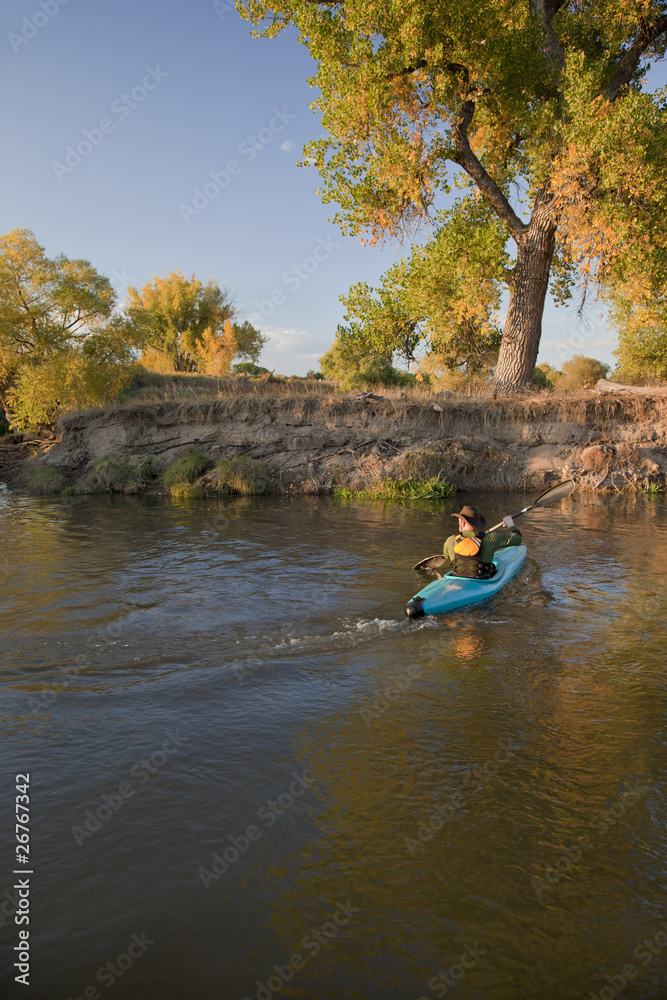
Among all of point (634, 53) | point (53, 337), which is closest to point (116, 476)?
point (53, 337)

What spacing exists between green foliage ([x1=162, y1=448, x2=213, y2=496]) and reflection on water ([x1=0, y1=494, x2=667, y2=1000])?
31.2ft

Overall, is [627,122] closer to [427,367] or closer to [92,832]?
[427,367]

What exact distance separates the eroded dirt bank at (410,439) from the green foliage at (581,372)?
13.5 m

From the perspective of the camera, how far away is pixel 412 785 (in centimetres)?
387

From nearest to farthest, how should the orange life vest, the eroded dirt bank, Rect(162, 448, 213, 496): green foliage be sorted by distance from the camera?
the orange life vest, Rect(162, 448, 213, 496): green foliage, the eroded dirt bank

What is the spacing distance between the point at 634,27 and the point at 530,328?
8.42 m

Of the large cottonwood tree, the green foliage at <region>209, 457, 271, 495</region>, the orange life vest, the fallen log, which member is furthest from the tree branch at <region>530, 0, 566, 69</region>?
the orange life vest

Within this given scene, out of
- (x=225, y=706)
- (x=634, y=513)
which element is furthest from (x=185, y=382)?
(x=225, y=706)

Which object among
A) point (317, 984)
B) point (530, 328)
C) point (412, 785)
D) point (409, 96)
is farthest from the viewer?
point (530, 328)

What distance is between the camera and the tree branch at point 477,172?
672 inches

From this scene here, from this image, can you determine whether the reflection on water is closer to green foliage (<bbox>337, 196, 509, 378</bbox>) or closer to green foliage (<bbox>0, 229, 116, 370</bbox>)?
green foliage (<bbox>337, 196, 509, 378</bbox>)

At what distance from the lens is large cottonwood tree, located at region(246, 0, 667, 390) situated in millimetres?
14766

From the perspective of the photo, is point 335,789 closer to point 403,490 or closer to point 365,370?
point 403,490

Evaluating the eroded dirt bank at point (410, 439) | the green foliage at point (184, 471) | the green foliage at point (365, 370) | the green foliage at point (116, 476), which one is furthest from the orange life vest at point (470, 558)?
the green foliage at point (365, 370)
